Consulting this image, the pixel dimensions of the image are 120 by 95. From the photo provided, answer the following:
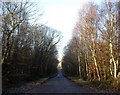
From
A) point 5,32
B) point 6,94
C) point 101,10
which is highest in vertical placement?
point 101,10

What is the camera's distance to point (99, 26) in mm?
42344

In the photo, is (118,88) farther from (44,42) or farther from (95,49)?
(44,42)

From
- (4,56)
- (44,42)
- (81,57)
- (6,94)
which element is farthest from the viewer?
(44,42)

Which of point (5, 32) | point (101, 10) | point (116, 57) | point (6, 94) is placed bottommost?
point (6, 94)

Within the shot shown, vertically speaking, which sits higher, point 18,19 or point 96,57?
point 18,19

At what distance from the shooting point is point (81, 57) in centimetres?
8019

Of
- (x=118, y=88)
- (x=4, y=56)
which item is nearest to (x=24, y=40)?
(x=4, y=56)

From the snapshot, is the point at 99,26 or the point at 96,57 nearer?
the point at 99,26

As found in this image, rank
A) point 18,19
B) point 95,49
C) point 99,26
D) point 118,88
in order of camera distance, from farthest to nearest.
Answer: point 95,49
point 99,26
point 18,19
point 118,88

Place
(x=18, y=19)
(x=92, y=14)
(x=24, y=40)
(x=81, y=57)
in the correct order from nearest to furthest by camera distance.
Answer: (x=18, y=19) → (x=92, y=14) → (x=24, y=40) → (x=81, y=57)

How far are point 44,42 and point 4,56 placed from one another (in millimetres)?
61415

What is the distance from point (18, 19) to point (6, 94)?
16.1m

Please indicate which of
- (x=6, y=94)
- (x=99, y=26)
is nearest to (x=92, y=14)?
(x=99, y=26)

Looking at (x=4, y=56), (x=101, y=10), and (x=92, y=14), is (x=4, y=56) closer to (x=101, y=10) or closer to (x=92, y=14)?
(x=101, y=10)
